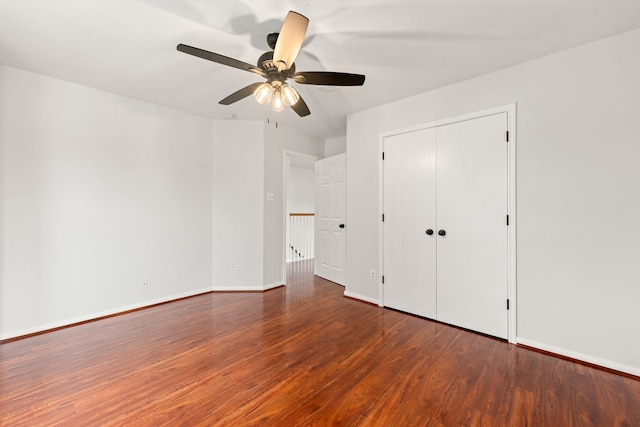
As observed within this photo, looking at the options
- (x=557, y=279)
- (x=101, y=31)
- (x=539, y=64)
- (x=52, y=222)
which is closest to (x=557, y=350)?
(x=557, y=279)

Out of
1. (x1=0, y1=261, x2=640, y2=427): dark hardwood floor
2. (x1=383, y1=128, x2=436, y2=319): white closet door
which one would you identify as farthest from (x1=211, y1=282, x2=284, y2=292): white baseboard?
(x1=383, y1=128, x2=436, y2=319): white closet door

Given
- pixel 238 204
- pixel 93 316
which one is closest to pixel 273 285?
pixel 238 204

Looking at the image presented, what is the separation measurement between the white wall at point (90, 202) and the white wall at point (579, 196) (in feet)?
12.0

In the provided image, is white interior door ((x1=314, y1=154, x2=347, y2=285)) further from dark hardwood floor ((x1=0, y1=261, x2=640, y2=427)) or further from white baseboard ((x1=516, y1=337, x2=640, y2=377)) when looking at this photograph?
white baseboard ((x1=516, y1=337, x2=640, y2=377))

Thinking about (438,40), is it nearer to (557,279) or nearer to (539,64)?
(539,64)

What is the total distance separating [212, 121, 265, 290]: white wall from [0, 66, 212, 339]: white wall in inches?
9.0

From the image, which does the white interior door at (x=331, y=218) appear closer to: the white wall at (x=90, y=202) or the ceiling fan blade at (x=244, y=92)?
the white wall at (x=90, y=202)

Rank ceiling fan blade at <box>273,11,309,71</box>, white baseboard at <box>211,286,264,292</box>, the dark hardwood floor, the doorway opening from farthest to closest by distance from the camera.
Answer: the doorway opening, white baseboard at <box>211,286,264,292</box>, the dark hardwood floor, ceiling fan blade at <box>273,11,309,71</box>

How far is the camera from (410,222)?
307 centimetres

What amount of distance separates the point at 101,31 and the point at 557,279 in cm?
396

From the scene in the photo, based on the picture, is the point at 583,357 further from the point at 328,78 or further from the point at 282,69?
the point at 282,69

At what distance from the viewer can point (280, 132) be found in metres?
4.17

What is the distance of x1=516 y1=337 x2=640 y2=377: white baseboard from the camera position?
1911 mm

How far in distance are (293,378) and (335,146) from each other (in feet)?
12.3
